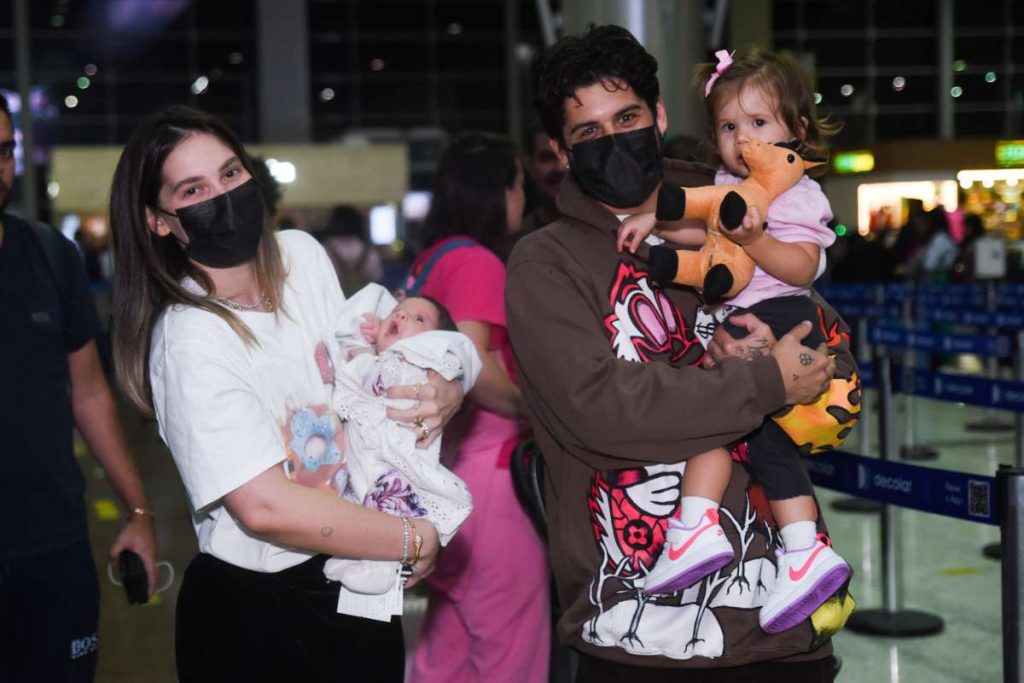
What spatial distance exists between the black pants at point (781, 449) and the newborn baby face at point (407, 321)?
0.73m

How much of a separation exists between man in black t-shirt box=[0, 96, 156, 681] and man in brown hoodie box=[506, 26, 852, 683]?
1274 mm

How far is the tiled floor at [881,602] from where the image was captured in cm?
538

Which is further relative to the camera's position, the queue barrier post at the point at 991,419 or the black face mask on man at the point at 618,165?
the queue barrier post at the point at 991,419

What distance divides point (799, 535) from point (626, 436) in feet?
1.38

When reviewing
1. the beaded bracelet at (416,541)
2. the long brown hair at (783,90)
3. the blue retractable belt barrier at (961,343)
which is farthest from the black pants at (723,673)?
the blue retractable belt barrier at (961,343)

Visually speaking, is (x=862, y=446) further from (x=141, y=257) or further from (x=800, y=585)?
(x=141, y=257)

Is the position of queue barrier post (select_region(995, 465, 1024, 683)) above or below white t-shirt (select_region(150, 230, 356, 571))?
below

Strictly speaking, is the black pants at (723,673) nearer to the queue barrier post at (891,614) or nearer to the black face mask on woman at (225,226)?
the black face mask on woman at (225,226)

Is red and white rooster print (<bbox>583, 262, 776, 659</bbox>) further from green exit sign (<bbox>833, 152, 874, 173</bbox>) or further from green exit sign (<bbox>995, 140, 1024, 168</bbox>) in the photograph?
green exit sign (<bbox>833, 152, 874, 173</bbox>)

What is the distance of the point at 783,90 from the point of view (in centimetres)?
255

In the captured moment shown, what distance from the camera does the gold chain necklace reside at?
2.51 m

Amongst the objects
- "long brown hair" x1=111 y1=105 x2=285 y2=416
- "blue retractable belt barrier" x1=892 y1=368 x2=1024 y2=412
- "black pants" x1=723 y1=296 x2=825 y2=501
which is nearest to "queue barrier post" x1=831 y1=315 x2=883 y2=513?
"blue retractable belt barrier" x1=892 y1=368 x2=1024 y2=412

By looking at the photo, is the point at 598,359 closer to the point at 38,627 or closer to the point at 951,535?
the point at 38,627

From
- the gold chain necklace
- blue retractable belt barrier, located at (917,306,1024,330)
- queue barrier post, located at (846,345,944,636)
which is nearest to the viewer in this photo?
the gold chain necklace
